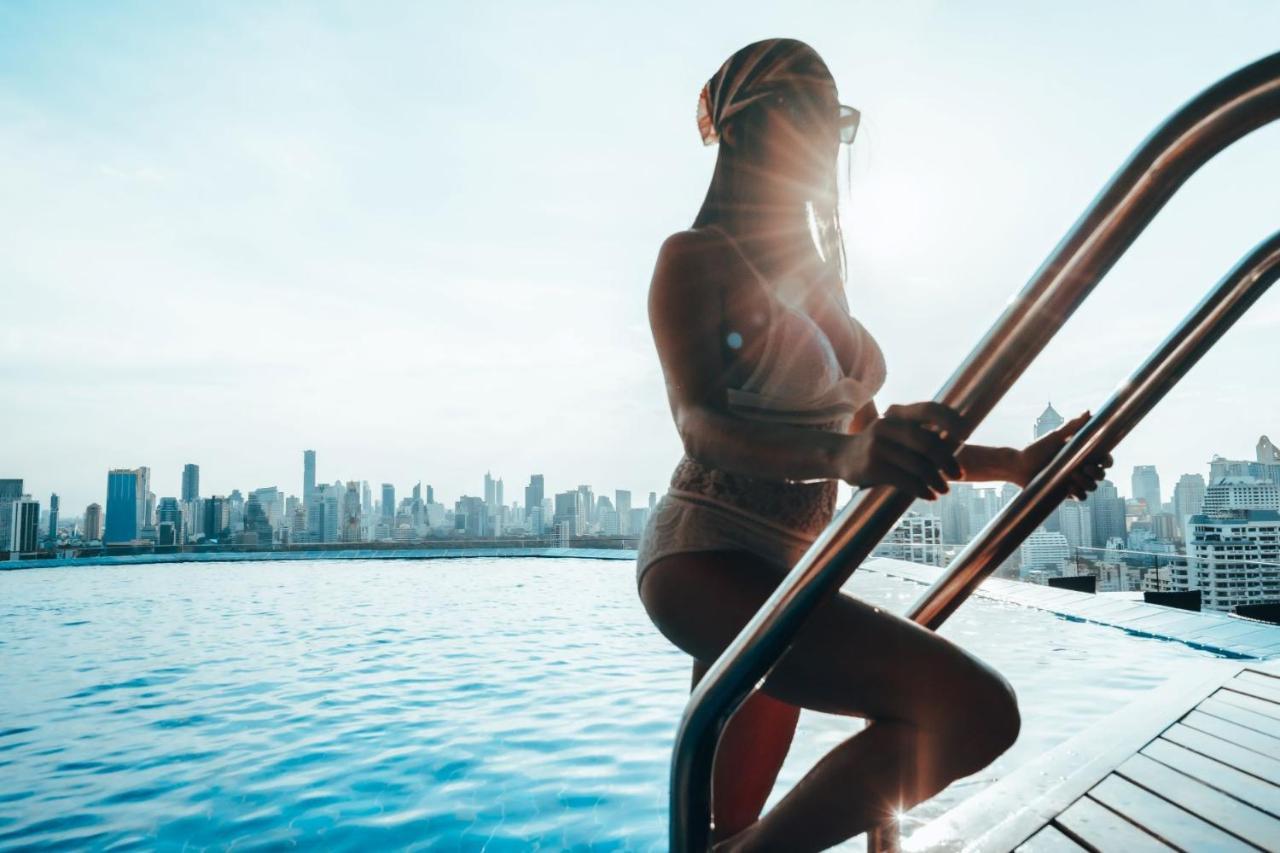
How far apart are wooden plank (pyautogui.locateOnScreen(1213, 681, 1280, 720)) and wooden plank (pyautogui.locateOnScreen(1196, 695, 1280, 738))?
0.09 feet

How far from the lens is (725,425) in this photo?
86cm

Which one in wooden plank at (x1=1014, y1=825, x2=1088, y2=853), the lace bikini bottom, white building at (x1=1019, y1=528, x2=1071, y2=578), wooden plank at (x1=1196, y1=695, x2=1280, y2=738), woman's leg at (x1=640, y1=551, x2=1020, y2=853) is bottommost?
white building at (x1=1019, y1=528, x2=1071, y2=578)

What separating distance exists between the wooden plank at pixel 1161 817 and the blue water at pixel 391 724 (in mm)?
1029

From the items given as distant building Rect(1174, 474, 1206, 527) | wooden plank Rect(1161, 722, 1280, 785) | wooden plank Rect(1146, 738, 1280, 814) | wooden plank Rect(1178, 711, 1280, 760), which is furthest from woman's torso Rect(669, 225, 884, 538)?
distant building Rect(1174, 474, 1206, 527)

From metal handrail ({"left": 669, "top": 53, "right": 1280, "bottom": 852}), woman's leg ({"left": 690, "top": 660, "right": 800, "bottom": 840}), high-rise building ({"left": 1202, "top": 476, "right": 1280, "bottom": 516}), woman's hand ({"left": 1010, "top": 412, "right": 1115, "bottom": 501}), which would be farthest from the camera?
high-rise building ({"left": 1202, "top": 476, "right": 1280, "bottom": 516})

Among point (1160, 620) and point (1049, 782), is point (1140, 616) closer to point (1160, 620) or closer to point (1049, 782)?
point (1160, 620)

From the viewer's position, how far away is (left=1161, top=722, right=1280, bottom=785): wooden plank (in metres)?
2.12

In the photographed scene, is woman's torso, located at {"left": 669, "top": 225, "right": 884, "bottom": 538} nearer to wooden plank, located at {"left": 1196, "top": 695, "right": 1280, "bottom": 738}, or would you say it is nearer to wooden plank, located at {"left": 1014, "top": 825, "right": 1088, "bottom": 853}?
wooden plank, located at {"left": 1014, "top": 825, "right": 1088, "bottom": 853}

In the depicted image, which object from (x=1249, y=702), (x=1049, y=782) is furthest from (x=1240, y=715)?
(x=1049, y=782)

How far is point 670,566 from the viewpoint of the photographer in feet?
3.16

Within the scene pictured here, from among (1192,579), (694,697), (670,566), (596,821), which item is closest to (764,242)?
(670,566)

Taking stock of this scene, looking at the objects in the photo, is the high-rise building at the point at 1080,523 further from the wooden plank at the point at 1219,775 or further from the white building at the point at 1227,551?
the wooden plank at the point at 1219,775

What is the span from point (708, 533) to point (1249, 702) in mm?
3101

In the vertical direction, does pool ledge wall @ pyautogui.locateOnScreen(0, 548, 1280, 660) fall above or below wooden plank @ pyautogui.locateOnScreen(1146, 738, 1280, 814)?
below
